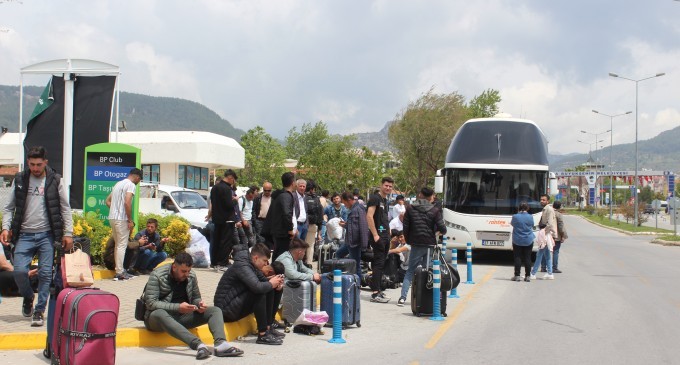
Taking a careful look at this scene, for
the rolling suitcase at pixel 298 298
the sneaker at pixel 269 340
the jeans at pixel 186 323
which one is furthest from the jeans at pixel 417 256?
the jeans at pixel 186 323

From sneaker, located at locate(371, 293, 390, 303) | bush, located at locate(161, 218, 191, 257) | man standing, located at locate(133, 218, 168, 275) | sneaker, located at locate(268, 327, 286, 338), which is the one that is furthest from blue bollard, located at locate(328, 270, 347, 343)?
bush, located at locate(161, 218, 191, 257)

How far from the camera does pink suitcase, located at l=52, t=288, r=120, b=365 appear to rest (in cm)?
682

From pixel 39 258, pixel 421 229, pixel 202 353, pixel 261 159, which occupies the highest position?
pixel 261 159

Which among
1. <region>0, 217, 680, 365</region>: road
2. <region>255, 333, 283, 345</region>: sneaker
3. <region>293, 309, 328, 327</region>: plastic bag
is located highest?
<region>293, 309, 328, 327</region>: plastic bag

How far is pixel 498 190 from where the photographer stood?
21.1 metres

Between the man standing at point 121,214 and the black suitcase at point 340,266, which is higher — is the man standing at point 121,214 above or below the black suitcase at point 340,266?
above

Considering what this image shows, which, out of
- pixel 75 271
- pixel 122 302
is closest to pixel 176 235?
pixel 122 302

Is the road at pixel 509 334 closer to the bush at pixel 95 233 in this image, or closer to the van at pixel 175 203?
the bush at pixel 95 233

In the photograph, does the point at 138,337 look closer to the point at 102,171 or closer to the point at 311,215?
the point at 311,215

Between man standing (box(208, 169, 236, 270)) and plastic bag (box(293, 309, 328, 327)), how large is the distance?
5.06 meters

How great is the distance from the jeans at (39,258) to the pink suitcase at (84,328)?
1510 millimetres

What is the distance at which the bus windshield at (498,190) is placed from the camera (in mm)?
20969

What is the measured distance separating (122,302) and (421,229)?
4807mm

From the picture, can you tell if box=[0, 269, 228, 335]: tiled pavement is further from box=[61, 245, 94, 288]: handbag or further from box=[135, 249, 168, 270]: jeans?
box=[61, 245, 94, 288]: handbag
